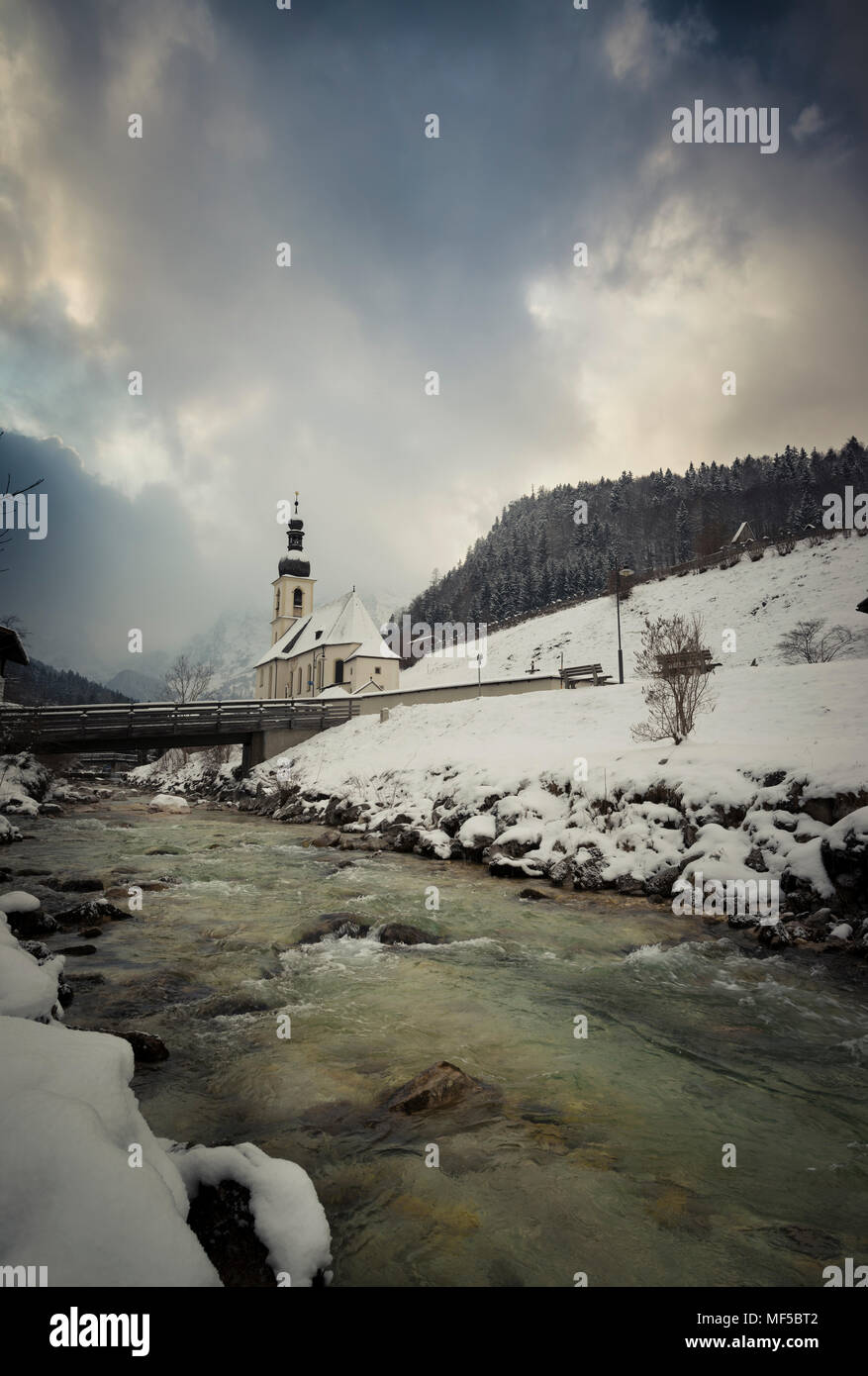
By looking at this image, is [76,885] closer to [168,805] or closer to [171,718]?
[168,805]

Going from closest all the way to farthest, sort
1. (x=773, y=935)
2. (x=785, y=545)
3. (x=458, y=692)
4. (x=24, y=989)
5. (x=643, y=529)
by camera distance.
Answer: (x=24, y=989)
(x=773, y=935)
(x=458, y=692)
(x=785, y=545)
(x=643, y=529)

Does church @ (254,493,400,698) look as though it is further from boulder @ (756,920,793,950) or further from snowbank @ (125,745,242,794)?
boulder @ (756,920,793,950)

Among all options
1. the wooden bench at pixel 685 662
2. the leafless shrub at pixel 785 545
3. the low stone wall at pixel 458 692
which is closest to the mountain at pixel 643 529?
the leafless shrub at pixel 785 545

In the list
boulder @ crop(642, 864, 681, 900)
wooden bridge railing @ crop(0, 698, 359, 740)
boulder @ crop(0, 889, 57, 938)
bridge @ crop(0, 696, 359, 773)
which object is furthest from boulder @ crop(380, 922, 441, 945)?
wooden bridge railing @ crop(0, 698, 359, 740)

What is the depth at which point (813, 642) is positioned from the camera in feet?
131

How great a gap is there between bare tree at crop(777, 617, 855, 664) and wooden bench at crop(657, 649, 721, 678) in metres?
26.0

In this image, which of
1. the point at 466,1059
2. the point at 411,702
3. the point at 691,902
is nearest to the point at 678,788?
the point at 691,902

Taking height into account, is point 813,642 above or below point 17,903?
above

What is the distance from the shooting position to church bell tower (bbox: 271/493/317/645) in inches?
2975

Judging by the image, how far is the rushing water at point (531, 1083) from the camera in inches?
126

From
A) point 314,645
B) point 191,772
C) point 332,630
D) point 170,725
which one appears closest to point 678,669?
point 170,725

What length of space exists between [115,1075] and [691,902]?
980 centimetres

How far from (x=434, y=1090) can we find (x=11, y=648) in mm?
30587
